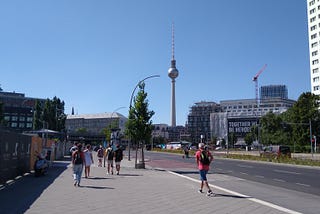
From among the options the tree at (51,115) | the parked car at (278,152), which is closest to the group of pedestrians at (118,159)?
the parked car at (278,152)

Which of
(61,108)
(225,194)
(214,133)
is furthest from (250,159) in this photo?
(214,133)

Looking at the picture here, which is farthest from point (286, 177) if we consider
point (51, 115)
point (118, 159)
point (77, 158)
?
point (51, 115)

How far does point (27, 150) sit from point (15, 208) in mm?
10995

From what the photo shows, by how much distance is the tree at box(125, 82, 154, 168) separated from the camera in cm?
2738

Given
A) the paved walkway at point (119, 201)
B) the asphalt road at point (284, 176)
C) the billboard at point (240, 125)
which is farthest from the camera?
the billboard at point (240, 125)

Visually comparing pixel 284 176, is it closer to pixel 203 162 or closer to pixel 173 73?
pixel 203 162

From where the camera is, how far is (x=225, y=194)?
1259cm

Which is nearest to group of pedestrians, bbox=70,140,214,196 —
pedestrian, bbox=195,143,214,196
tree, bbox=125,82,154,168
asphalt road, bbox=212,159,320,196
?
pedestrian, bbox=195,143,214,196

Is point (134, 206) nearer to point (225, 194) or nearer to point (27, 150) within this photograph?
point (225, 194)

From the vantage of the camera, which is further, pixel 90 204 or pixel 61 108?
pixel 61 108

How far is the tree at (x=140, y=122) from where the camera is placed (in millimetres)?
27375

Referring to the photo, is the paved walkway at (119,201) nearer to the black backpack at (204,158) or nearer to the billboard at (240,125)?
the black backpack at (204,158)

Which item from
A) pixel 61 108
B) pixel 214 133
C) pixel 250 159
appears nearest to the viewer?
pixel 250 159

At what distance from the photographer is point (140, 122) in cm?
2738
